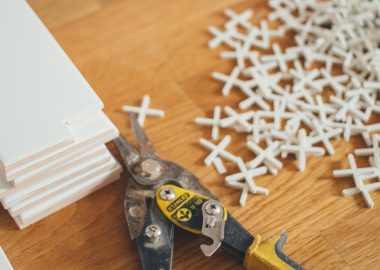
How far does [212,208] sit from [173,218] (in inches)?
2.3

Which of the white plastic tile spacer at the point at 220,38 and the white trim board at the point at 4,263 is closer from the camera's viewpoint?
the white trim board at the point at 4,263

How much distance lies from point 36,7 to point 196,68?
1.30 feet

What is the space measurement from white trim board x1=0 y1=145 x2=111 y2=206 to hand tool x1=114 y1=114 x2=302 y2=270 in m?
0.04

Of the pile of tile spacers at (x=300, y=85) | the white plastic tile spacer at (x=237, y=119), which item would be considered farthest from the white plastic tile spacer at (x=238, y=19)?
the white plastic tile spacer at (x=237, y=119)

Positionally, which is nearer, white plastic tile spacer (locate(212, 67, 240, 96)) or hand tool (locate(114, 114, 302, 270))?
hand tool (locate(114, 114, 302, 270))

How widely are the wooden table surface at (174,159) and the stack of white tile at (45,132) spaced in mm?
39

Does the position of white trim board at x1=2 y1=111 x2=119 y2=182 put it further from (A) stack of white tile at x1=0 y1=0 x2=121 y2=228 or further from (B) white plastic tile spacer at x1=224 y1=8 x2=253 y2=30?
(B) white plastic tile spacer at x1=224 y1=8 x2=253 y2=30

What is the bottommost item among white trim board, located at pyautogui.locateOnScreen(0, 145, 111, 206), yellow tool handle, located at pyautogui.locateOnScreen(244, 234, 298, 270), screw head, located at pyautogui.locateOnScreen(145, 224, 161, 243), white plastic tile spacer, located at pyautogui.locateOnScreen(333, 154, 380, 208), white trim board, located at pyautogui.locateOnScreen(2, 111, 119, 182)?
white plastic tile spacer, located at pyautogui.locateOnScreen(333, 154, 380, 208)

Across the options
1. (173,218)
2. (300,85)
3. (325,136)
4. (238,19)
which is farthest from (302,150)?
(238,19)

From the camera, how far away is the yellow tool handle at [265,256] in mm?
673

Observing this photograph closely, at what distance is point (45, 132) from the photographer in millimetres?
753

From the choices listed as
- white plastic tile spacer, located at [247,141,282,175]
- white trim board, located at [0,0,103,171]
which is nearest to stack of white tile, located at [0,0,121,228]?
white trim board, located at [0,0,103,171]

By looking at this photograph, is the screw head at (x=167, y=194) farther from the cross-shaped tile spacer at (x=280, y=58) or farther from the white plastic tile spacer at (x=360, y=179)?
the cross-shaped tile spacer at (x=280, y=58)

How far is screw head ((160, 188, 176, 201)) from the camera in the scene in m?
0.76
